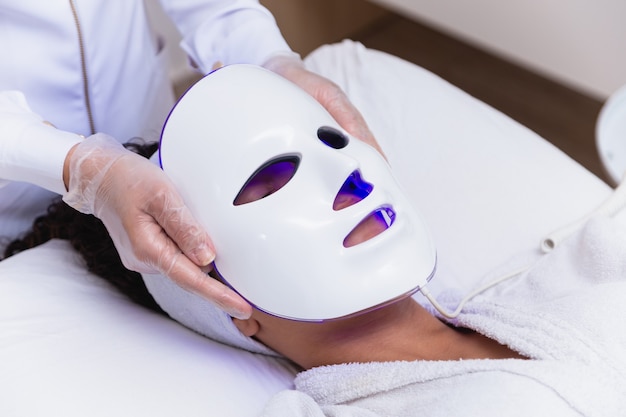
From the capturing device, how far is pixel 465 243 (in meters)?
1.16

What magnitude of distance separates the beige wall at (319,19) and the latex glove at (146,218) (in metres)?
1.45

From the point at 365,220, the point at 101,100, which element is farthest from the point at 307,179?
the point at 101,100

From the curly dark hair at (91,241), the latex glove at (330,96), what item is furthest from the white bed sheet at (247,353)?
the latex glove at (330,96)

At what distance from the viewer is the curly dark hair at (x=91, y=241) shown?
1047mm

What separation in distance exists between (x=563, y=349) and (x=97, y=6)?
85 centimetres

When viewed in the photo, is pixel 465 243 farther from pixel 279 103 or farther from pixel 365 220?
pixel 279 103

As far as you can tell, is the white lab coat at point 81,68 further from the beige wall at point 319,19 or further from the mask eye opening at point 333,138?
the beige wall at point 319,19

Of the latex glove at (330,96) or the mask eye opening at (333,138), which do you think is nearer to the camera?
the mask eye opening at (333,138)

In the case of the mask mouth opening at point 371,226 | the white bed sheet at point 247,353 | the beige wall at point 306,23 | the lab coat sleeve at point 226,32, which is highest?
Result: the lab coat sleeve at point 226,32

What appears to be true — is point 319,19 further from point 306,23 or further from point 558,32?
point 558,32

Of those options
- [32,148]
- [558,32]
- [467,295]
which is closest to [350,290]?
[467,295]

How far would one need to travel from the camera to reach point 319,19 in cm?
241

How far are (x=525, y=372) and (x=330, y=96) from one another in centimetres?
50

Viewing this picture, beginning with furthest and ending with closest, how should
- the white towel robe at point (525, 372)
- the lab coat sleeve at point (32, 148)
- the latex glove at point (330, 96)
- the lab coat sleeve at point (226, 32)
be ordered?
the lab coat sleeve at point (226, 32) < the latex glove at point (330, 96) < the lab coat sleeve at point (32, 148) < the white towel robe at point (525, 372)
